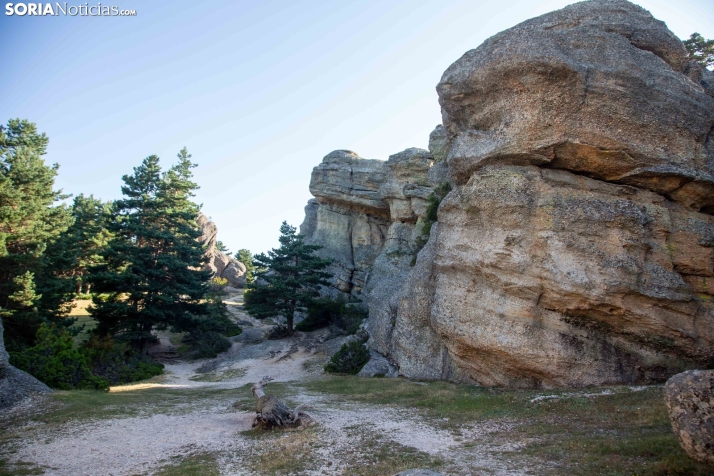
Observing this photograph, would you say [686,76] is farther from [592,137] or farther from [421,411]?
[421,411]

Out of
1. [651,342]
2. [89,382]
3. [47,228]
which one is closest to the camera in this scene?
[651,342]

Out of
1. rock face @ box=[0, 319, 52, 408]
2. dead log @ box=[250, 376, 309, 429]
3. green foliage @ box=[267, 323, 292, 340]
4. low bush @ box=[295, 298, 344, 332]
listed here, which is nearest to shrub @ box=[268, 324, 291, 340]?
green foliage @ box=[267, 323, 292, 340]

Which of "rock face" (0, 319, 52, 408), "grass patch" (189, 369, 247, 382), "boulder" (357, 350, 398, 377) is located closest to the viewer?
"rock face" (0, 319, 52, 408)

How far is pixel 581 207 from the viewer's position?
1638cm

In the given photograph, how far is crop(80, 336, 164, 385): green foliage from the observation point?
23359 millimetres

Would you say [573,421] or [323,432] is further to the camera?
[323,432]

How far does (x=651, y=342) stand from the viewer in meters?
15.7

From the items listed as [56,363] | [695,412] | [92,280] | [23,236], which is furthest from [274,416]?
[92,280]

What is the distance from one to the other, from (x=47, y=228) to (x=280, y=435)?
84.4ft

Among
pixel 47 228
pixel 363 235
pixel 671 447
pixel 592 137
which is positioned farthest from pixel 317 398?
pixel 363 235

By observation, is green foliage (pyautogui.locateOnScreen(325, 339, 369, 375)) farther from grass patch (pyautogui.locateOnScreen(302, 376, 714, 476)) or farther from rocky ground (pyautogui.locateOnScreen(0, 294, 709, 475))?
grass patch (pyautogui.locateOnScreen(302, 376, 714, 476))

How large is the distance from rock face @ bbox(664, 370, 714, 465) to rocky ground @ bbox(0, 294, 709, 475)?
3.29 feet

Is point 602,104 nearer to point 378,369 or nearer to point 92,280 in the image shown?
point 378,369

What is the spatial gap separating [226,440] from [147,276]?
22909mm
